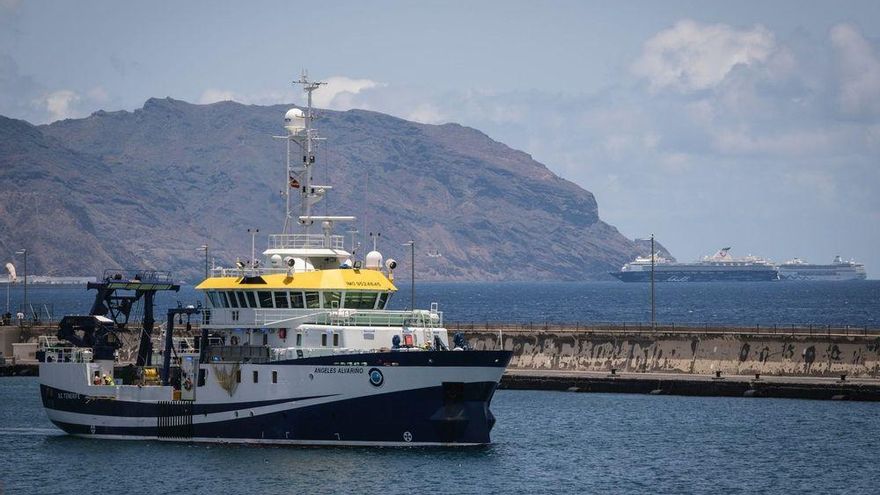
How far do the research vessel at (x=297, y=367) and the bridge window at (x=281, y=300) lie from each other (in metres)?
0.04

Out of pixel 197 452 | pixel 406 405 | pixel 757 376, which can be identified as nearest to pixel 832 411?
pixel 757 376

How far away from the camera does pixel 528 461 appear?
54.4 m

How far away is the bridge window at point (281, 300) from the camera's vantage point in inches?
2212

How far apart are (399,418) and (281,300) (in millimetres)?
6892

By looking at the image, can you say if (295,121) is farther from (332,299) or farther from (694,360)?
(694,360)

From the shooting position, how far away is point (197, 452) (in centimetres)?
5509

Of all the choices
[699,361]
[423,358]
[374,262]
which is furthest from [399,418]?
[699,361]

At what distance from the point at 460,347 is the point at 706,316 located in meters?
134

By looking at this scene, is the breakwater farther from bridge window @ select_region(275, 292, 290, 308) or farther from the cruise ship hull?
the cruise ship hull

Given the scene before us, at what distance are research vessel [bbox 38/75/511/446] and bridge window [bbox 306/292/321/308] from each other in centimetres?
4

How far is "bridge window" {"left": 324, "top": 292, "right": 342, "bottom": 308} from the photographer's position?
183 ft

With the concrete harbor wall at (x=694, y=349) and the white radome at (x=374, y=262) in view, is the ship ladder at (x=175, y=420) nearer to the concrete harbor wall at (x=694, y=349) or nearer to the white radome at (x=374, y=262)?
the white radome at (x=374, y=262)

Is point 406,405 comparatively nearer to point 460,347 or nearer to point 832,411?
point 460,347

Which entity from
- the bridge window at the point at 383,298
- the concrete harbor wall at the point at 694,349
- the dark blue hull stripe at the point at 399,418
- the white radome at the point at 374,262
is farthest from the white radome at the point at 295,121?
the concrete harbor wall at the point at 694,349
